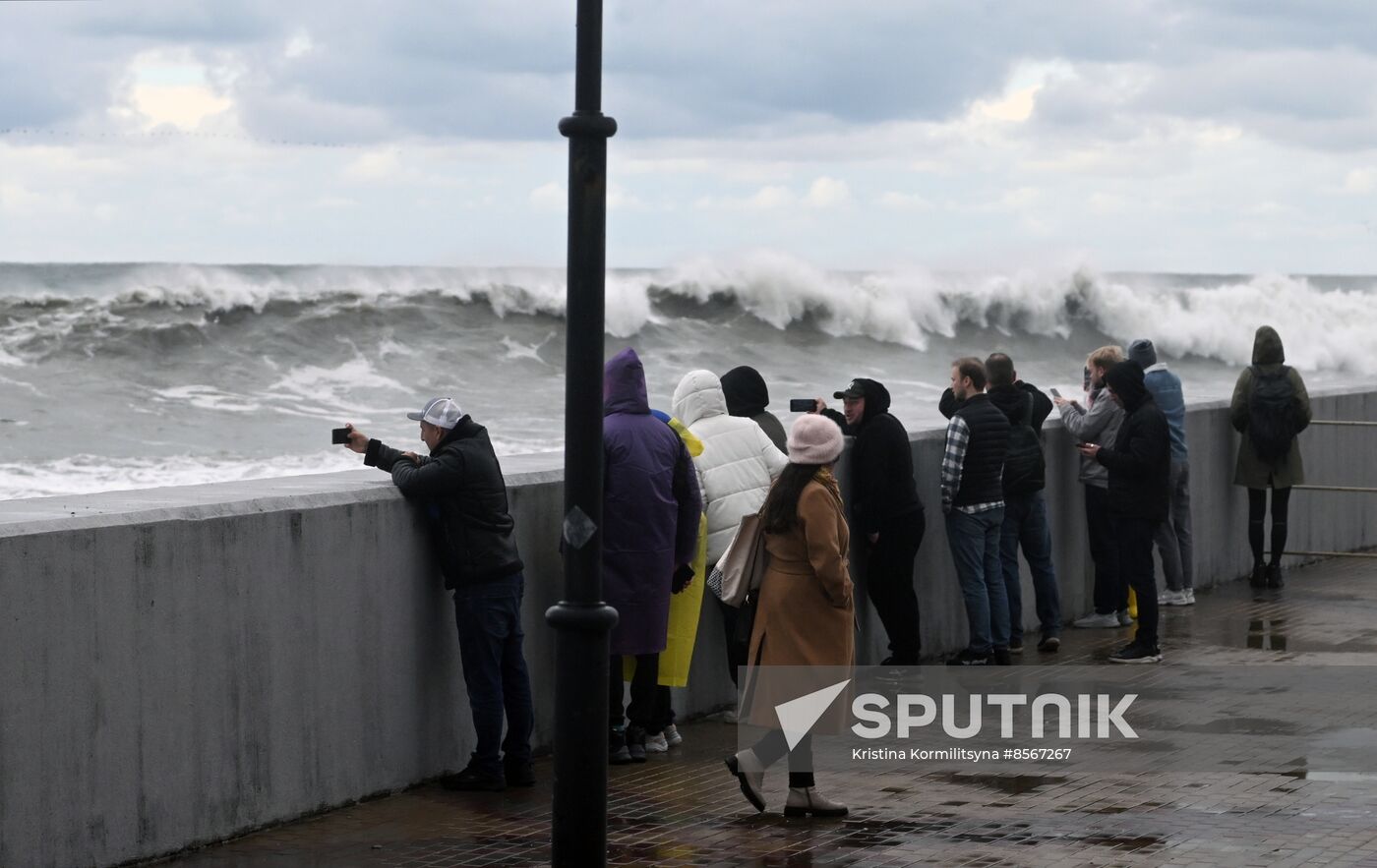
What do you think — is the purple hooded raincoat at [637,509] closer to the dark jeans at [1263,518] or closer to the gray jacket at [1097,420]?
the gray jacket at [1097,420]

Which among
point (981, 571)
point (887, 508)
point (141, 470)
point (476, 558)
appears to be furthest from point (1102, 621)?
point (141, 470)

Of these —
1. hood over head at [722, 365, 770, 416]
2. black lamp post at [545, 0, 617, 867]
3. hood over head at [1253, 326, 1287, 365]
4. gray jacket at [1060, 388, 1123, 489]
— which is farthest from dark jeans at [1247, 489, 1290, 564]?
black lamp post at [545, 0, 617, 867]

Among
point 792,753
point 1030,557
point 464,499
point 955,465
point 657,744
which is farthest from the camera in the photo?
point 1030,557

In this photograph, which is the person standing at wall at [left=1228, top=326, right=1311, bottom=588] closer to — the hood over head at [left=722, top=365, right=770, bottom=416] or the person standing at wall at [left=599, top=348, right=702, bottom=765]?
the hood over head at [left=722, top=365, right=770, bottom=416]

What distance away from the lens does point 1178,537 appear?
1255 cm

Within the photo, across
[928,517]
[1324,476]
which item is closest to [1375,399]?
[1324,476]

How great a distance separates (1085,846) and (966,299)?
45.2 m

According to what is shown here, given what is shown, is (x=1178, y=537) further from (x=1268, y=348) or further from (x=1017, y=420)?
(x=1017, y=420)

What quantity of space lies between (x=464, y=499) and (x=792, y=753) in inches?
64.4

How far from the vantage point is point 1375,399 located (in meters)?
15.8

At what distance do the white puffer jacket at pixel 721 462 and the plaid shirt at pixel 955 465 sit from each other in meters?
1.66

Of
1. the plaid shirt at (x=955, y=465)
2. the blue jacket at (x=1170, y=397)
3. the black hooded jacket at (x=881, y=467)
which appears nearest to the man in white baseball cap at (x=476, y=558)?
the black hooded jacket at (x=881, y=467)

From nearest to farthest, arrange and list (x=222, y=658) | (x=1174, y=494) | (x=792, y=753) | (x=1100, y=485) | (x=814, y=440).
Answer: (x=222, y=658) → (x=814, y=440) → (x=792, y=753) → (x=1100, y=485) → (x=1174, y=494)

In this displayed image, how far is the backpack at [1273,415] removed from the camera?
13102 millimetres
